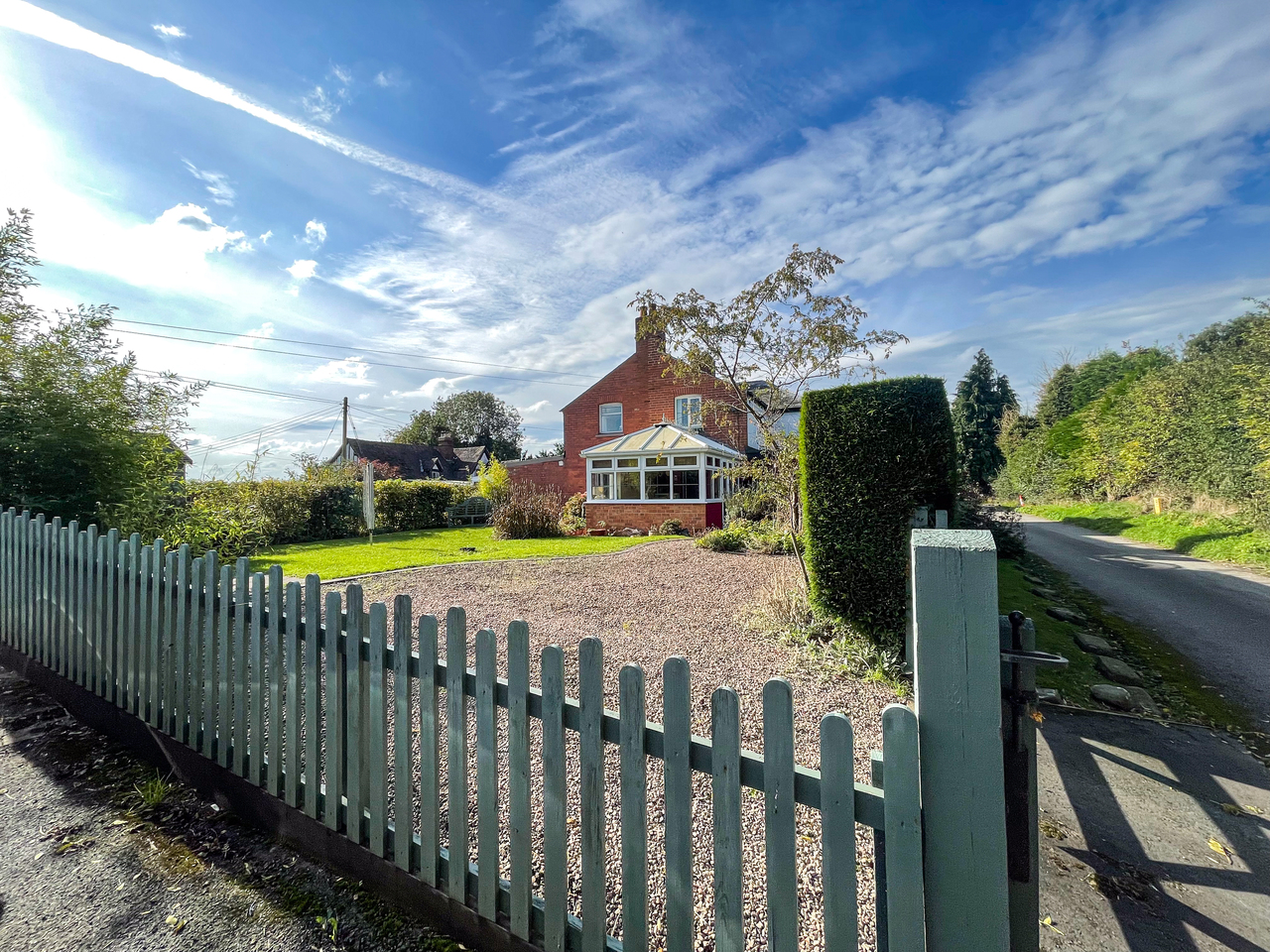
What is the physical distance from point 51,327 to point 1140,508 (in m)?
26.9

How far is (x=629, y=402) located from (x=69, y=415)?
17.5 m

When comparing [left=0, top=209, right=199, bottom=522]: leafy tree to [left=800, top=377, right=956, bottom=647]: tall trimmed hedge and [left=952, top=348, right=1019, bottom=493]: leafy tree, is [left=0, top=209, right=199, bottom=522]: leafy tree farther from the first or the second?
[left=952, top=348, right=1019, bottom=493]: leafy tree

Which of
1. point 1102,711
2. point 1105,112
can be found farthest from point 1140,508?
point 1102,711

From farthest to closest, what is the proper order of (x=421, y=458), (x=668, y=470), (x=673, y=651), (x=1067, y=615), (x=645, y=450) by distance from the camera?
(x=421, y=458) < (x=645, y=450) < (x=668, y=470) < (x=1067, y=615) < (x=673, y=651)

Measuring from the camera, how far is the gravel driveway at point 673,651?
212cm

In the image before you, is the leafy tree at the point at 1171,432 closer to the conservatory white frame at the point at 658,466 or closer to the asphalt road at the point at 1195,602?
the asphalt road at the point at 1195,602

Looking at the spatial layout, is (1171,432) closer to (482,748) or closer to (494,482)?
(494,482)

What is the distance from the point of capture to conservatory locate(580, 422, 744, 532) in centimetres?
1631

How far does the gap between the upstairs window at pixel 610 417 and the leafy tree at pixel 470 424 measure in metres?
31.5

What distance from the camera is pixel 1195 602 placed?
7531 millimetres

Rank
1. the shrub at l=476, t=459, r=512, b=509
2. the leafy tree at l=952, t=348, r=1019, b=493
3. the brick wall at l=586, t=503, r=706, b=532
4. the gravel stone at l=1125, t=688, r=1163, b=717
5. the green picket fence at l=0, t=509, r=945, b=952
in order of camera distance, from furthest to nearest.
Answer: the leafy tree at l=952, t=348, r=1019, b=493, the shrub at l=476, t=459, r=512, b=509, the brick wall at l=586, t=503, r=706, b=532, the gravel stone at l=1125, t=688, r=1163, b=717, the green picket fence at l=0, t=509, r=945, b=952

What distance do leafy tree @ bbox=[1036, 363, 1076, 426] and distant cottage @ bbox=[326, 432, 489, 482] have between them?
3601cm

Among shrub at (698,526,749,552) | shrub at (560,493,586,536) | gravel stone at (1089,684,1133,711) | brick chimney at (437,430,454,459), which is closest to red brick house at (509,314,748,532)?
shrub at (560,493,586,536)

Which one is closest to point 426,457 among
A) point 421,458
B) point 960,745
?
point 421,458
